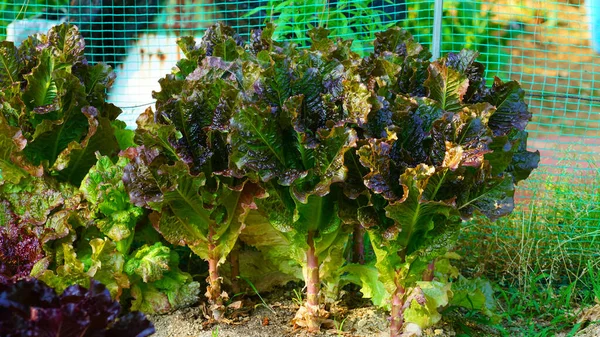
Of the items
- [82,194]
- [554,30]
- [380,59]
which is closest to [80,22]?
[82,194]

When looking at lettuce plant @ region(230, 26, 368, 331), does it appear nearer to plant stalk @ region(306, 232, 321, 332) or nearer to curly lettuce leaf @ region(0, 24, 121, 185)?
plant stalk @ region(306, 232, 321, 332)

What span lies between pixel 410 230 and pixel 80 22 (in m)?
4.64

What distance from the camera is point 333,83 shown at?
2641 mm

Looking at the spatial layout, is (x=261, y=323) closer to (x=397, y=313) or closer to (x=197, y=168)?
(x=397, y=313)

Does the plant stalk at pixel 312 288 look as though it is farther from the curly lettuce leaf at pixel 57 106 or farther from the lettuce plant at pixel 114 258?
the curly lettuce leaf at pixel 57 106

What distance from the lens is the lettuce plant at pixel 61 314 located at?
1.53 meters

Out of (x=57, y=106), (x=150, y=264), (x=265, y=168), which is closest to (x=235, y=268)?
(x=150, y=264)

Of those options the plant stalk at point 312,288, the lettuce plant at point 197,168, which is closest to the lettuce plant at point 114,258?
the lettuce plant at point 197,168

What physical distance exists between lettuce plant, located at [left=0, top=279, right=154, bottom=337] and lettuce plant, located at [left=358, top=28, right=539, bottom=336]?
3.55 ft

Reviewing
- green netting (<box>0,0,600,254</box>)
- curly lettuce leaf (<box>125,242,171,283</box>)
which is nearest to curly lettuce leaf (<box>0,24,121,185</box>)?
curly lettuce leaf (<box>125,242,171,283</box>)

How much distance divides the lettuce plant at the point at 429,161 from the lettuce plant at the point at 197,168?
1.74ft

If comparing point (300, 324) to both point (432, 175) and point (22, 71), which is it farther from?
point (22, 71)

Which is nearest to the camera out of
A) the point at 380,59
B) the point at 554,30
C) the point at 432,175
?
the point at 432,175

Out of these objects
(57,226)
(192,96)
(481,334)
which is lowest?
(481,334)
